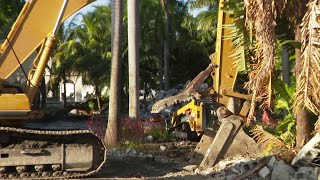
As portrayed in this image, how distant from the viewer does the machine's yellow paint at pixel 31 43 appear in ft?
31.7

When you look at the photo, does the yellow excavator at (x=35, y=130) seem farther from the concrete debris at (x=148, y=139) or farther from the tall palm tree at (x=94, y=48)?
the tall palm tree at (x=94, y=48)

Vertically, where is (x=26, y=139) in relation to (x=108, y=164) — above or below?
above

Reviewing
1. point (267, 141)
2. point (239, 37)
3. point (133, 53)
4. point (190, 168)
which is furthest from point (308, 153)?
point (133, 53)

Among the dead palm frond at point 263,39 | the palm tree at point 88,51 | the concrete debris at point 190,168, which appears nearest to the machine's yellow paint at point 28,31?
the dead palm frond at point 263,39

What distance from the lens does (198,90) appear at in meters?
11.8

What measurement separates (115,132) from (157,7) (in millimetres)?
25190

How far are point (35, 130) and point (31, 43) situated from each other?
65.5 inches

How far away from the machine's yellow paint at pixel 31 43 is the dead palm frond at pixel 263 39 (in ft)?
12.1

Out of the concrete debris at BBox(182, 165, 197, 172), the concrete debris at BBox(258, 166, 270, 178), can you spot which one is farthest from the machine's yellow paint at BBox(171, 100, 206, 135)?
the concrete debris at BBox(258, 166, 270, 178)

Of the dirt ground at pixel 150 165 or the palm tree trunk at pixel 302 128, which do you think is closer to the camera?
the palm tree trunk at pixel 302 128

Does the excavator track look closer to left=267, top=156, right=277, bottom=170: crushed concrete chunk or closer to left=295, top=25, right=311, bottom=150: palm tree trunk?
left=267, top=156, right=277, bottom=170: crushed concrete chunk

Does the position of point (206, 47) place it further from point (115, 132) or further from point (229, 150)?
point (229, 150)

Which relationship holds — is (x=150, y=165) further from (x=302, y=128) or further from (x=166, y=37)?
(x=166, y=37)

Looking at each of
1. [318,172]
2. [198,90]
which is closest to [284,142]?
[318,172]
